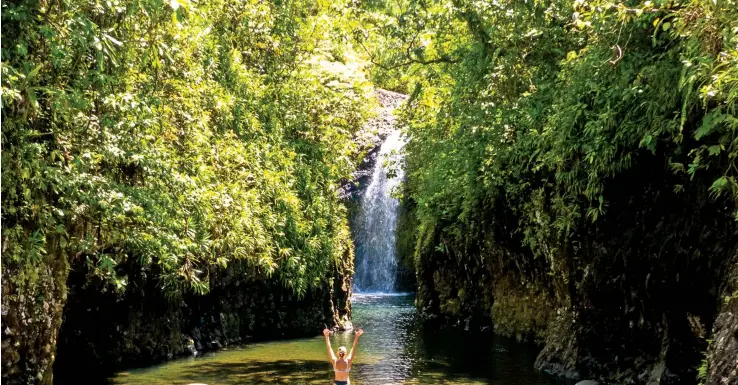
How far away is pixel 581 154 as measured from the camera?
43.9 feet

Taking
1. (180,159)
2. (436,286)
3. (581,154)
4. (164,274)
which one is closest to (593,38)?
(581,154)

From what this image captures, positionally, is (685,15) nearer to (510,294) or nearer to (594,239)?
(594,239)

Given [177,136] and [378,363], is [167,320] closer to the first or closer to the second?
[177,136]

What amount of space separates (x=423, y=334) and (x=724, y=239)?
1369cm

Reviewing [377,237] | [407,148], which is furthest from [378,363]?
[377,237]

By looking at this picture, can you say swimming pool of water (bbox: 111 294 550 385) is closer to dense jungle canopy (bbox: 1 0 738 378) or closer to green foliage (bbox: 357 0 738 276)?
dense jungle canopy (bbox: 1 0 738 378)

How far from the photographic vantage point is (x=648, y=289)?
13094mm

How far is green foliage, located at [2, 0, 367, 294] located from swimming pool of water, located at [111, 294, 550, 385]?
196cm

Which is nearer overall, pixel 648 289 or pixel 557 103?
pixel 648 289

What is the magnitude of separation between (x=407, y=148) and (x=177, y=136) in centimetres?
1005

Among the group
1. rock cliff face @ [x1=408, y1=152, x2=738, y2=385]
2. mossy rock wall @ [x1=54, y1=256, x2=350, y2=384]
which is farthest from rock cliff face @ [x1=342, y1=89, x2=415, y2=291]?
rock cliff face @ [x1=408, y1=152, x2=738, y2=385]

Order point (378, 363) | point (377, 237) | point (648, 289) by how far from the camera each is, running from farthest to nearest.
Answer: point (377, 237) < point (378, 363) < point (648, 289)

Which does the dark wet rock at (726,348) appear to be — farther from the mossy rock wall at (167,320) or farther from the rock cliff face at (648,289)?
the mossy rock wall at (167,320)

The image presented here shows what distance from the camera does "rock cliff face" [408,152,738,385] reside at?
11.3 meters
